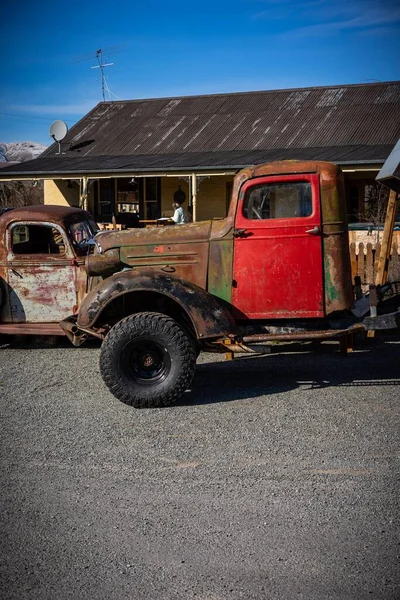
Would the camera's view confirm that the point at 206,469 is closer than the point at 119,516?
No

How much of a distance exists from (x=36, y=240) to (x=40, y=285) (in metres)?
0.87

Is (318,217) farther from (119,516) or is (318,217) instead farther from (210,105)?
(210,105)

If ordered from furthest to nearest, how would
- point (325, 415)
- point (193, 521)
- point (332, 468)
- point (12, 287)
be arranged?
1. point (12, 287)
2. point (325, 415)
3. point (332, 468)
4. point (193, 521)

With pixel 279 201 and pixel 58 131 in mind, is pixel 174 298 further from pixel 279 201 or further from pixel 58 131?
pixel 58 131

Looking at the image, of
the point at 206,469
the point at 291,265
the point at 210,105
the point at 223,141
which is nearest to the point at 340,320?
the point at 291,265

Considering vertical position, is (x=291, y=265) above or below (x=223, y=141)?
below

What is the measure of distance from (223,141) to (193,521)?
19.8m

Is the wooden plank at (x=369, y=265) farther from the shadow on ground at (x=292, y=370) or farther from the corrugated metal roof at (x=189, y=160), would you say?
the corrugated metal roof at (x=189, y=160)

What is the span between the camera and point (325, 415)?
6.13m

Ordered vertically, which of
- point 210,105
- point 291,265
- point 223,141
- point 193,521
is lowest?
point 193,521

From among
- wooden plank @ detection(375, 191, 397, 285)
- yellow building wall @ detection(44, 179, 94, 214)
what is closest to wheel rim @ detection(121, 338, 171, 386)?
wooden plank @ detection(375, 191, 397, 285)

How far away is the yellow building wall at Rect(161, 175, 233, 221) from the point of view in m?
23.3

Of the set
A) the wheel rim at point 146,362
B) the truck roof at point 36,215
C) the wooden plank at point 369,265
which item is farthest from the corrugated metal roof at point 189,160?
the wheel rim at point 146,362

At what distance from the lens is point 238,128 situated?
924 inches
